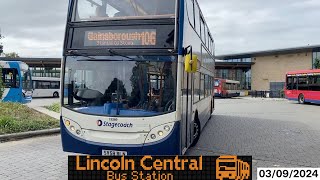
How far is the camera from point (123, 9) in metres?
6.09

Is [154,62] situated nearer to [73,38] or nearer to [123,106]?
[123,106]

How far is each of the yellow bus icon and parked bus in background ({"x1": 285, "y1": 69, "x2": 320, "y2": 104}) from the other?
72.8ft

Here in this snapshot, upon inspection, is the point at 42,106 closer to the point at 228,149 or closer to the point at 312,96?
the point at 228,149

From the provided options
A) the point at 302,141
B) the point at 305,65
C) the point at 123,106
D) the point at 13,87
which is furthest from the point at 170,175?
the point at 305,65

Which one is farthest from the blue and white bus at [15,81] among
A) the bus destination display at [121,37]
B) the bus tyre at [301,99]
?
the bus tyre at [301,99]

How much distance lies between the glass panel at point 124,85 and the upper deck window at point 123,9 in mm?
837

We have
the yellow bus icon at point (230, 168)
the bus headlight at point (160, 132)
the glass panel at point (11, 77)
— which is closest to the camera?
the yellow bus icon at point (230, 168)

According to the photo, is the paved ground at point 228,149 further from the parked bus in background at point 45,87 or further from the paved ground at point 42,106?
the parked bus in background at point 45,87

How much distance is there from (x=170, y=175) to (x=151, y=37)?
8.28 feet

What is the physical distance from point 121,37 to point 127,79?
809mm

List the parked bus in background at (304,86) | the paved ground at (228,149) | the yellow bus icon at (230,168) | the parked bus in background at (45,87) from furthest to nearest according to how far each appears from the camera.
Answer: the parked bus in background at (45,87) → the parked bus in background at (304,86) → the paved ground at (228,149) → the yellow bus icon at (230,168)

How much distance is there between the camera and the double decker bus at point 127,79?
560 centimetres

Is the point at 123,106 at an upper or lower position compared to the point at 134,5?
lower

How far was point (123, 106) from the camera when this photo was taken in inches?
227
